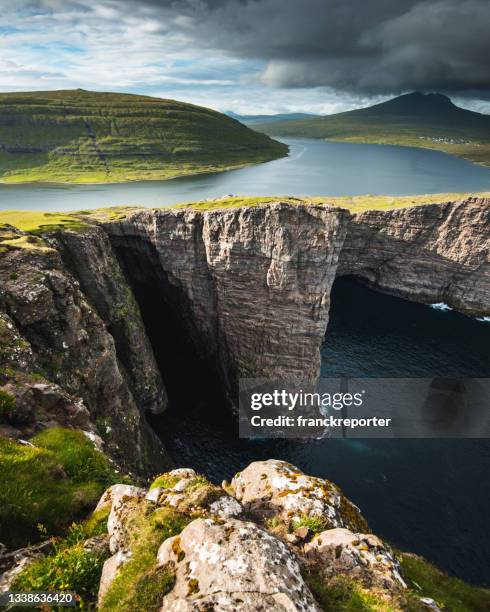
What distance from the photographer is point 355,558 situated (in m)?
12.7

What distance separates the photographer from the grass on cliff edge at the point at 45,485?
13.3 meters

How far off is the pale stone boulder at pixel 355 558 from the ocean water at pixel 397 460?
37.7 metres

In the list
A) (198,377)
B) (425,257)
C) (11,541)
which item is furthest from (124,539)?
(425,257)

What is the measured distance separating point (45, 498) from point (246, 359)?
51.3 meters

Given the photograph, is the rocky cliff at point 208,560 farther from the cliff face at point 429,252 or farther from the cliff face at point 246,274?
the cliff face at point 429,252

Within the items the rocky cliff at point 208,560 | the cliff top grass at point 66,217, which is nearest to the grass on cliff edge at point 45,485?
the rocky cliff at point 208,560

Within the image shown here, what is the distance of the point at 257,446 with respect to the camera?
5934 cm

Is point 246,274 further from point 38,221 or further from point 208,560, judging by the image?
point 208,560

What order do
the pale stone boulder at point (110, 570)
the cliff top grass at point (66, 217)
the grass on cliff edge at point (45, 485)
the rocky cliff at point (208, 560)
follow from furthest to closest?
the cliff top grass at point (66, 217) → the grass on cliff edge at point (45, 485) → the pale stone boulder at point (110, 570) → the rocky cliff at point (208, 560)

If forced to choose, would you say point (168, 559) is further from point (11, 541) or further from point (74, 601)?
point (11, 541)

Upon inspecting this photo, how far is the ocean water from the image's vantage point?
44625 mm

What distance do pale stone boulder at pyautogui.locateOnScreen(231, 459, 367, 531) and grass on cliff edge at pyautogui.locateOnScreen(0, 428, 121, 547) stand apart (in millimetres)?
6368

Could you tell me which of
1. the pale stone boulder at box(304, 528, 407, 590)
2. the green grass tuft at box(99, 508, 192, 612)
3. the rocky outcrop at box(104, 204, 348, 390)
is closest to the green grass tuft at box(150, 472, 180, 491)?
the green grass tuft at box(99, 508, 192, 612)

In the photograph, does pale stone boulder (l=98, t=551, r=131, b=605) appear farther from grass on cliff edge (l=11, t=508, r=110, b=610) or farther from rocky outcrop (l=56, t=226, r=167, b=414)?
rocky outcrop (l=56, t=226, r=167, b=414)
